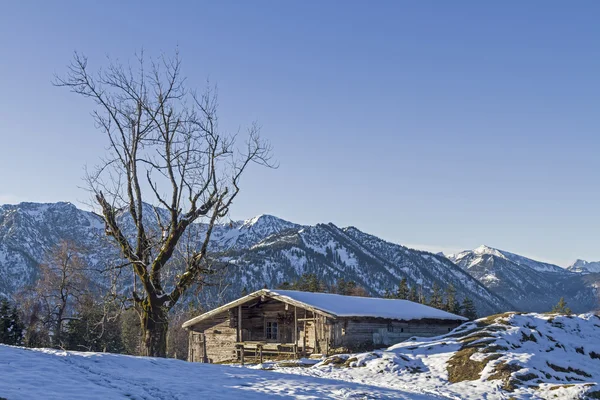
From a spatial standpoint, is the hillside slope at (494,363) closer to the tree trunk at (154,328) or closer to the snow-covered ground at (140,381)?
the snow-covered ground at (140,381)

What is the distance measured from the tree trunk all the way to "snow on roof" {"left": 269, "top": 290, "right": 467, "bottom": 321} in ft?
42.8

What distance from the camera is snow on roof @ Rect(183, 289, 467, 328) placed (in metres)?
33.4

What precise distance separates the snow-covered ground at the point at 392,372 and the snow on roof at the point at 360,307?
5094mm

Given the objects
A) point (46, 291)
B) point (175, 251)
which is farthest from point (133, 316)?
point (175, 251)

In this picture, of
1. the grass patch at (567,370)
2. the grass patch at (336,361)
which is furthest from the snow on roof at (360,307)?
the grass patch at (567,370)

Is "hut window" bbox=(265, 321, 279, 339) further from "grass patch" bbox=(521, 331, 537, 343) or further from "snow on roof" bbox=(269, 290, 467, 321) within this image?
"grass patch" bbox=(521, 331, 537, 343)

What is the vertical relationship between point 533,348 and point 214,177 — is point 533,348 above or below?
below

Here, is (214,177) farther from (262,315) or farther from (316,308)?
(262,315)

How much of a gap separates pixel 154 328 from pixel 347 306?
55.4ft

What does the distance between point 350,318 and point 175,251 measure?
1421 cm

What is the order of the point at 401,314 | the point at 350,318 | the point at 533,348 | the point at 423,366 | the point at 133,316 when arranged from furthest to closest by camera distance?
the point at 133,316
the point at 401,314
the point at 350,318
the point at 533,348
the point at 423,366

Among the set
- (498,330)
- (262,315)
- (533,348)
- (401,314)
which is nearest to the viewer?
(533,348)

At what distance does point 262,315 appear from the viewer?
3903 centimetres

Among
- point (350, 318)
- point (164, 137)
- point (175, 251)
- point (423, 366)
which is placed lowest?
point (423, 366)
